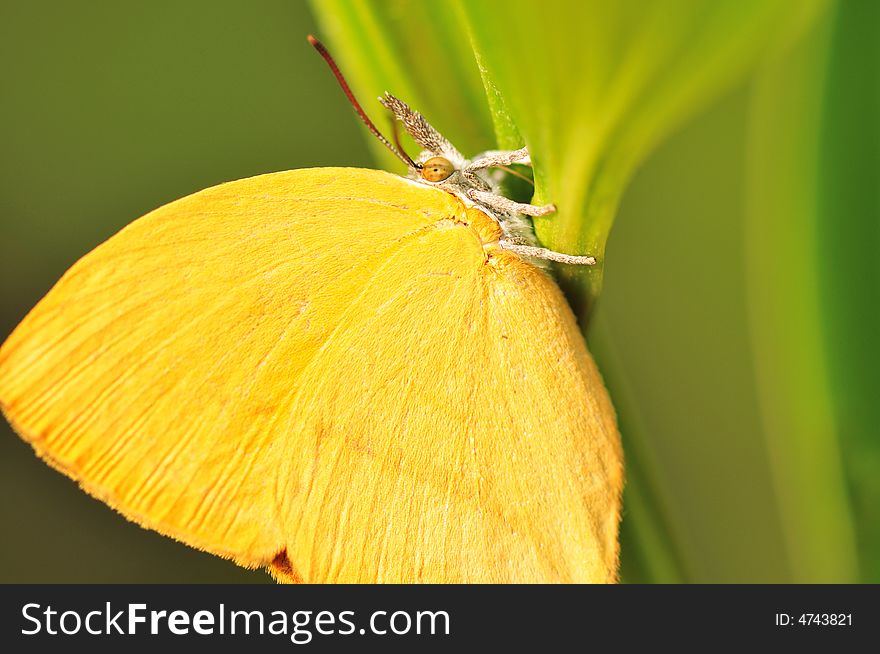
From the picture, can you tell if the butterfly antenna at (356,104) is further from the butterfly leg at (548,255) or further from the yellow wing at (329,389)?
the butterfly leg at (548,255)

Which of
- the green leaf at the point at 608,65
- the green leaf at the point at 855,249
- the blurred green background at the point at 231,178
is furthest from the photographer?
the blurred green background at the point at 231,178

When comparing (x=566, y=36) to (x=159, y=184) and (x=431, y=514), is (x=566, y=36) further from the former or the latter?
(x=159, y=184)

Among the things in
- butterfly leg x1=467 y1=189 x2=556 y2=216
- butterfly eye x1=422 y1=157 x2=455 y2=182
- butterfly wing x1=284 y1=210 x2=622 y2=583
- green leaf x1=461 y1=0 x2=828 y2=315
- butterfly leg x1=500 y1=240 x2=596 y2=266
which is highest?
green leaf x1=461 y1=0 x2=828 y2=315

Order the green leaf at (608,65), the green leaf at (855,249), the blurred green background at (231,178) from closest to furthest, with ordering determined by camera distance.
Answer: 1. the green leaf at (608,65)
2. the green leaf at (855,249)
3. the blurred green background at (231,178)

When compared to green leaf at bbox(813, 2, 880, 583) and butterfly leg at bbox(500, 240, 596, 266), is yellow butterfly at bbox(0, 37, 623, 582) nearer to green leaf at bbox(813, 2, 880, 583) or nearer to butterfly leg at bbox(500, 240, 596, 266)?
butterfly leg at bbox(500, 240, 596, 266)

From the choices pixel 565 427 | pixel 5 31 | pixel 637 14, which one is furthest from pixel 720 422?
pixel 5 31

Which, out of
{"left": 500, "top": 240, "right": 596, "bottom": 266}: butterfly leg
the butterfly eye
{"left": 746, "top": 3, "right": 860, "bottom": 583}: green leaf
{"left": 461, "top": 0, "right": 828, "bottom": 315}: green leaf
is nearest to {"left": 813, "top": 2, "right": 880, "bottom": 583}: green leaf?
{"left": 746, "top": 3, "right": 860, "bottom": 583}: green leaf

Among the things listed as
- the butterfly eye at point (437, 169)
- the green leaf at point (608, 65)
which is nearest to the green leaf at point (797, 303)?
the green leaf at point (608, 65)

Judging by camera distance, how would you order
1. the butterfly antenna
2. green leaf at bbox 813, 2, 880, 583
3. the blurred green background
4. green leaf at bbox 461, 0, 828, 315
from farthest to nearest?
the blurred green background, the butterfly antenna, green leaf at bbox 813, 2, 880, 583, green leaf at bbox 461, 0, 828, 315

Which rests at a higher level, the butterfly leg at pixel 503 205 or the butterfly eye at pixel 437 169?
the butterfly eye at pixel 437 169
